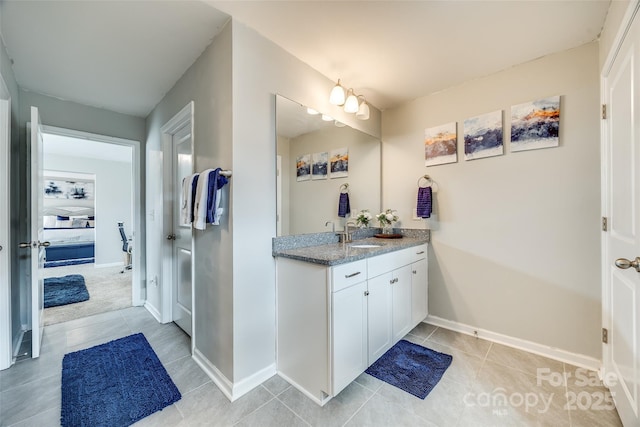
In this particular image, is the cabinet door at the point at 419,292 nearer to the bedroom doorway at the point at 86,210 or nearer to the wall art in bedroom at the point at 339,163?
the wall art in bedroom at the point at 339,163

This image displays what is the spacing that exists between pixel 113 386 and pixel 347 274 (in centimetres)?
171

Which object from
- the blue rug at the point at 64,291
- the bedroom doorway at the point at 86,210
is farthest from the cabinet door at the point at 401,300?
the bedroom doorway at the point at 86,210

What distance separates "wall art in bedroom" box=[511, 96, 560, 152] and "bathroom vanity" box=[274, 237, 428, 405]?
137cm

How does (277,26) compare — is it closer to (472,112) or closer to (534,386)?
(472,112)

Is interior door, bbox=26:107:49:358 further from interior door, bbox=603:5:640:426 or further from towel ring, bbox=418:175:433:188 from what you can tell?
interior door, bbox=603:5:640:426

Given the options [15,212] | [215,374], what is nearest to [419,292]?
[215,374]

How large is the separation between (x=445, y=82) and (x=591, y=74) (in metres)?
0.99

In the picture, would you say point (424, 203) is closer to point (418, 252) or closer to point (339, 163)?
point (418, 252)

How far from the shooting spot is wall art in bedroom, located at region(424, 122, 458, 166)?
2422 mm

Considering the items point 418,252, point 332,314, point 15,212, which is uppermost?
point 15,212

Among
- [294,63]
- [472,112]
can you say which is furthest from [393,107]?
[294,63]

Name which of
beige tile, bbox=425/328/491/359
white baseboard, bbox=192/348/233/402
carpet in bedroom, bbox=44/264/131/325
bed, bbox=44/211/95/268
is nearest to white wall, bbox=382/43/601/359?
beige tile, bbox=425/328/491/359

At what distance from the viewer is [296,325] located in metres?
1.67

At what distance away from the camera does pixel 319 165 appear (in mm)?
2428
